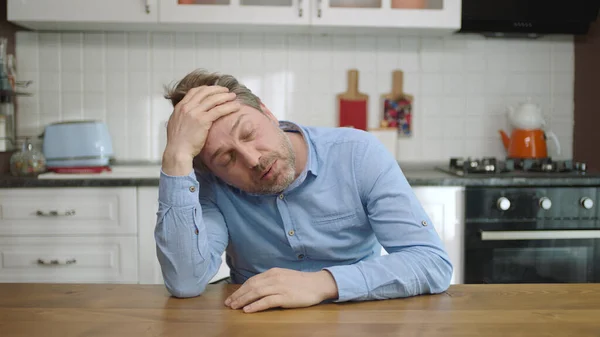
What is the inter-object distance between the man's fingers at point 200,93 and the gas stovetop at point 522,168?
1.64 meters

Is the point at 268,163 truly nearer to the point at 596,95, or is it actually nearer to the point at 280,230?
the point at 280,230

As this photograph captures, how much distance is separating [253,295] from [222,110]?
17.5 inches

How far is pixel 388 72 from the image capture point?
3211mm

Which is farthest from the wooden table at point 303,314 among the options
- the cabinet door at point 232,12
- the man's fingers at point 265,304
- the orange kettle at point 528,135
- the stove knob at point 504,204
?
the orange kettle at point 528,135

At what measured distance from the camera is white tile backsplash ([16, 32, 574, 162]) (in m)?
3.12

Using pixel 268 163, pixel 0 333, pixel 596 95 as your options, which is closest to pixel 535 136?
pixel 596 95

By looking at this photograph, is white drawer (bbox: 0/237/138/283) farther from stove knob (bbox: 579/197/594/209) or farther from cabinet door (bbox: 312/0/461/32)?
stove knob (bbox: 579/197/594/209)

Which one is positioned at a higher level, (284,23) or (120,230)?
(284,23)

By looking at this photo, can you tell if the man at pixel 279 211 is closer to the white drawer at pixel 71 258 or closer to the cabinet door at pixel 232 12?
the white drawer at pixel 71 258

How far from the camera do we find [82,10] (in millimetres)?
2750

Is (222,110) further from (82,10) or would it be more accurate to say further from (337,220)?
(82,10)

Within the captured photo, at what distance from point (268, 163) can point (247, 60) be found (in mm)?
1935

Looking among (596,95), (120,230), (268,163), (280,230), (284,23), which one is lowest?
(120,230)

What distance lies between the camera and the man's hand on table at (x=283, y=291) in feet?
3.41
